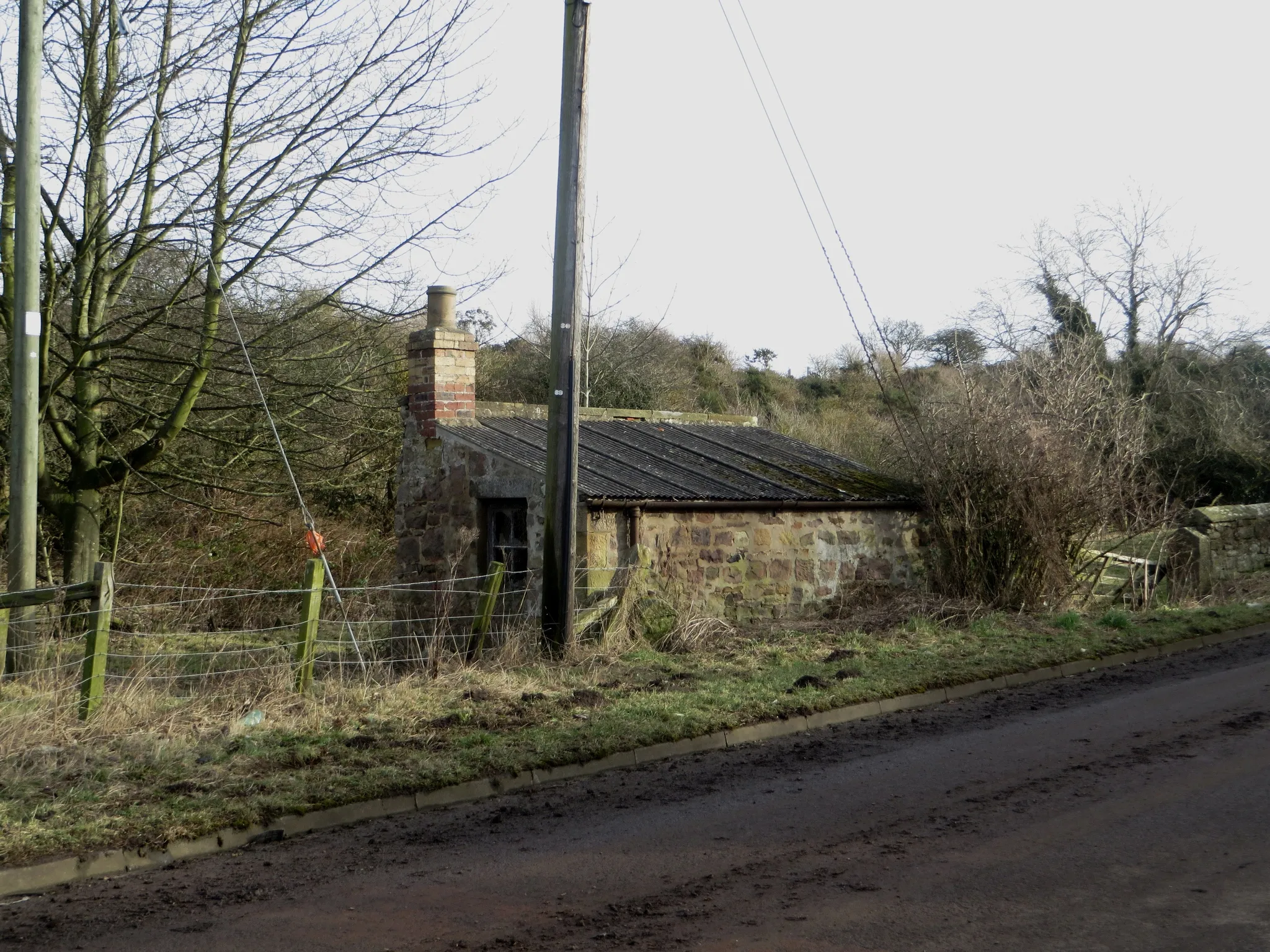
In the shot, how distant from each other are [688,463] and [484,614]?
16.7ft

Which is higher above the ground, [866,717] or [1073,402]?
[1073,402]

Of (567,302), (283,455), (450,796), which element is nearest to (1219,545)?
(567,302)

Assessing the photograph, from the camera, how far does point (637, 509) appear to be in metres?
12.6

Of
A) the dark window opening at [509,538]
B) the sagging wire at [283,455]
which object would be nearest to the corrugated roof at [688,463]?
the dark window opening at [509,538]

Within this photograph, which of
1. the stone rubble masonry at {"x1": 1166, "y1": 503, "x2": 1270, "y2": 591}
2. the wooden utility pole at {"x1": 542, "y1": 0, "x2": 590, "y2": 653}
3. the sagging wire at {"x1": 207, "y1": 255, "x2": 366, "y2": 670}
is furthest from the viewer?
the stone rubble masonry at {"x1": 1166, "y1": 503, "x2": 1270, "y2": 591}

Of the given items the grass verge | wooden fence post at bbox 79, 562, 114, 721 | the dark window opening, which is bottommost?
the grass verge

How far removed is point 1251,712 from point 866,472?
8.43 m

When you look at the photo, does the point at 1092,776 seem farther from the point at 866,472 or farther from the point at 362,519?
the point at 362,519

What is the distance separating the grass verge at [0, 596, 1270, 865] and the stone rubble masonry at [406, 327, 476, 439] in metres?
4.60

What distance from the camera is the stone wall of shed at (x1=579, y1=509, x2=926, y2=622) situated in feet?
41.4

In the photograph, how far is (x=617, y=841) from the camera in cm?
593

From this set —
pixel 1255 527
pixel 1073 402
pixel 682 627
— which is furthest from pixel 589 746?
pixel 1255 527

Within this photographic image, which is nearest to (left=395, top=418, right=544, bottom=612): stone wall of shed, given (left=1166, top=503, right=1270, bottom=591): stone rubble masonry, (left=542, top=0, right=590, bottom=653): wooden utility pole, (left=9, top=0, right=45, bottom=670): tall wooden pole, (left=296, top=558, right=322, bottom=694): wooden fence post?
(left=542, top=0, right=590, bottom=653): wooden utility pole

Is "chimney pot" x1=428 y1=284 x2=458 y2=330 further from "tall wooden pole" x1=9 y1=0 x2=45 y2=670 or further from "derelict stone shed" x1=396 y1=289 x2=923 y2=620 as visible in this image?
"tall wooden pole" x1=9 y1=0 x2=45 y2=670
